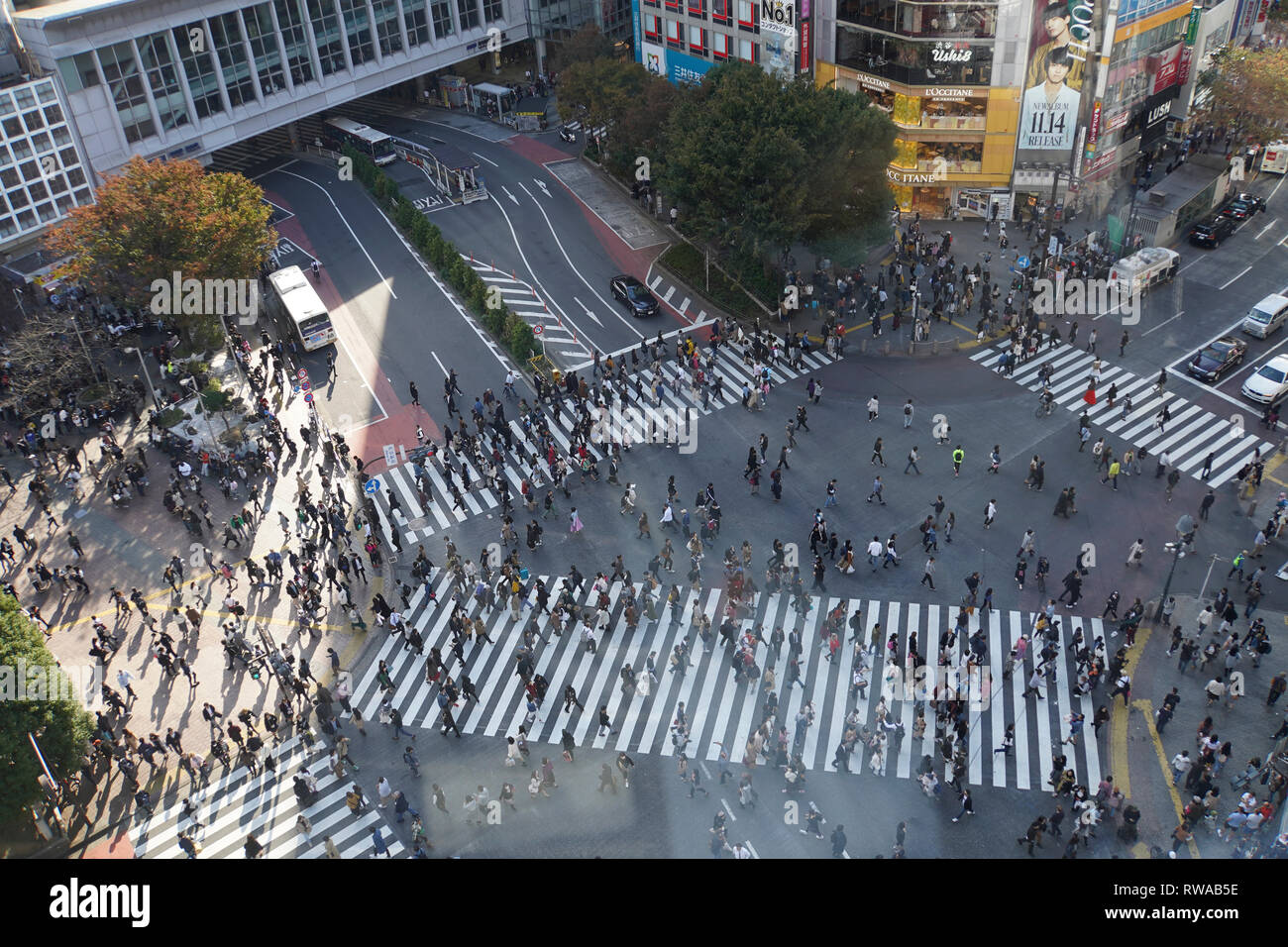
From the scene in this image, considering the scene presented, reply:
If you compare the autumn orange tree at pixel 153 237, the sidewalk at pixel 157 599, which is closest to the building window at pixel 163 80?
the autumn orange tree at pixel 153 237

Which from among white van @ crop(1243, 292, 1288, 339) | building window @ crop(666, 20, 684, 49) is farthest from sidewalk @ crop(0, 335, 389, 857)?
white van @ crop(1243, 292, 1288, 339)

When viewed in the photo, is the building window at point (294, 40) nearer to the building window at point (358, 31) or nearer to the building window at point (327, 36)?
the building window at point (327, 36)

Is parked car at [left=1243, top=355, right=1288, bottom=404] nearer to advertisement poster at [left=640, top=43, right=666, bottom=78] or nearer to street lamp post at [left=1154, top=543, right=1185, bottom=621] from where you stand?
street lamp post at [left=1154, top=543, right=1185, bottom=621]

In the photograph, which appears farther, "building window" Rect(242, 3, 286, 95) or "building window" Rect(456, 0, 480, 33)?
"building window" Rect(456, 0, 480, 33)

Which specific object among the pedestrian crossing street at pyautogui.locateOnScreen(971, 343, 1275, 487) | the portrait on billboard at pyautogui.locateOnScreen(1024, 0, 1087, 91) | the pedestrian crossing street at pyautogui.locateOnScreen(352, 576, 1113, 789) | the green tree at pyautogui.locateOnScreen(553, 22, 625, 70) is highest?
the portrait on billboard at pyautogui.locateOnScreen(1024, 0, 1087, 91)

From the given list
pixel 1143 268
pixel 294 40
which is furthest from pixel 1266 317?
pixel 294 40
